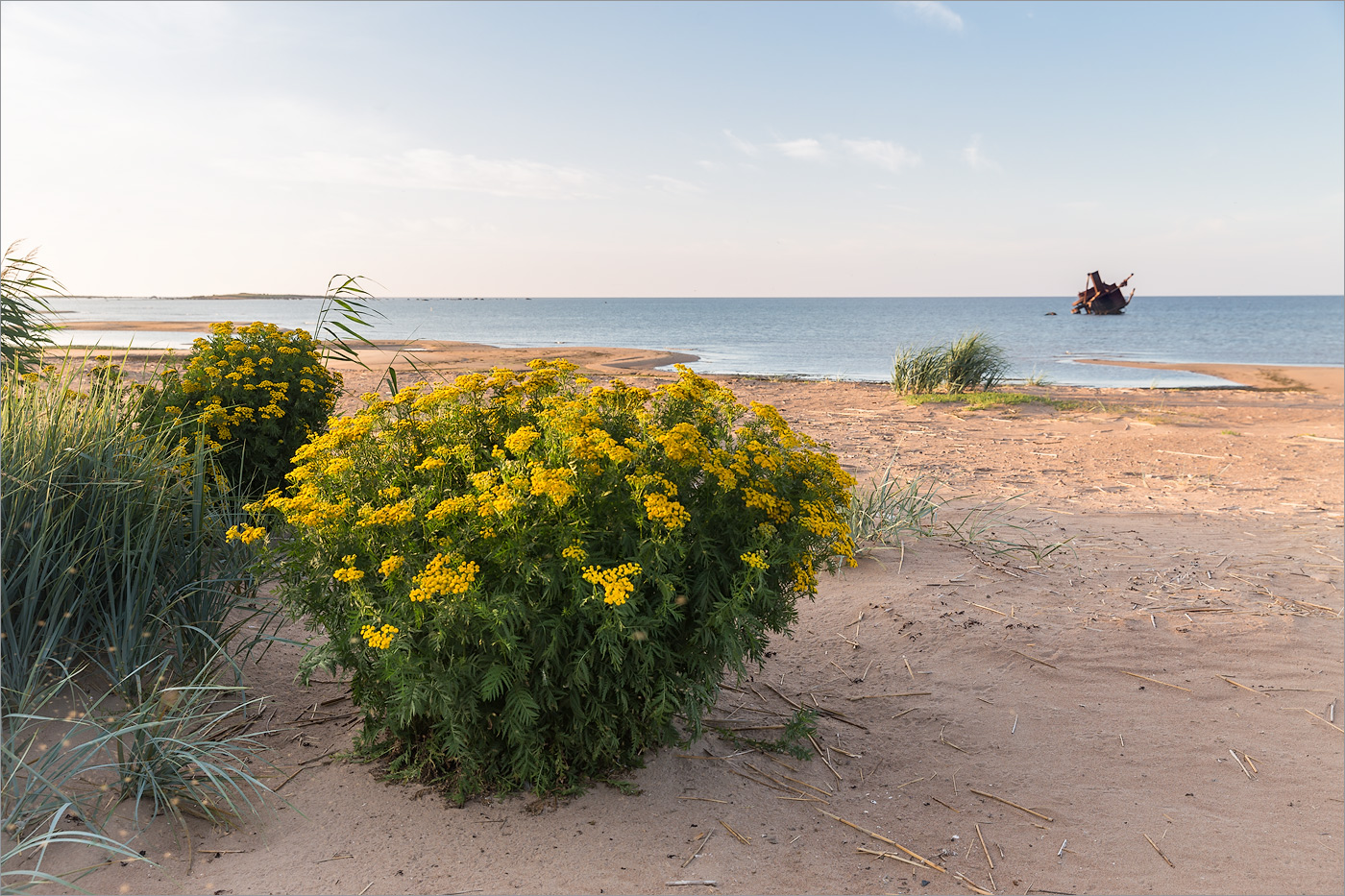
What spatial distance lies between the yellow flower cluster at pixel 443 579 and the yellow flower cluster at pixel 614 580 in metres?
0.35

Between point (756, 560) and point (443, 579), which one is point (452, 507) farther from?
point (756, 560)

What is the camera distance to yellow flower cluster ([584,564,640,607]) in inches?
91.2

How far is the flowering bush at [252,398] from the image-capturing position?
516 centimetres

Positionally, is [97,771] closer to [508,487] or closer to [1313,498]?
[508,487]

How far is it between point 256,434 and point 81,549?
7.40ft

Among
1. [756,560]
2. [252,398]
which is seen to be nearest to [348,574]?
[756,560]

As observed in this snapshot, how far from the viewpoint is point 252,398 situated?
5.34 m

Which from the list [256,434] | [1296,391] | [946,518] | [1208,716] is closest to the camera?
[1208,716]

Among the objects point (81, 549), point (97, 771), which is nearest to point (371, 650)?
point (97, 771)

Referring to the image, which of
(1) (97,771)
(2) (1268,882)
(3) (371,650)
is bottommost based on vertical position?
(2) (1268,882)

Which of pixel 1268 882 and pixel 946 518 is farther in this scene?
pixel 946 518

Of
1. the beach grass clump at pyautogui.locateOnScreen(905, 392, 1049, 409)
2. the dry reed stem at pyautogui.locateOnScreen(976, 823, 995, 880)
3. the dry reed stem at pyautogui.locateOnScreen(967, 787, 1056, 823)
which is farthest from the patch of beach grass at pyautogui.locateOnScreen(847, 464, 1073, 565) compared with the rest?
the beach grass clump at pyautogui.locateOnScreen(905, 392, 1049, 409)

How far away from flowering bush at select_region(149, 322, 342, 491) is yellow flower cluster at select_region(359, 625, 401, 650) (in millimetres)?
2988

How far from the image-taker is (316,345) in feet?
19.9
